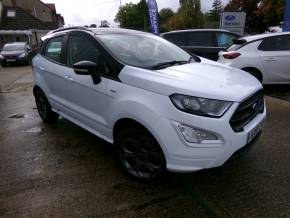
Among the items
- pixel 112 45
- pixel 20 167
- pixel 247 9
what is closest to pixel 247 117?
pixel 112 45

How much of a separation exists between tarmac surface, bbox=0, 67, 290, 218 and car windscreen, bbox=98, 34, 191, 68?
1.39 metres

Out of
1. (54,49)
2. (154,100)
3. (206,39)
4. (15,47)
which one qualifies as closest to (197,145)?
(154,100)

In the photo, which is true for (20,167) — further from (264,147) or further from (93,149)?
(264,147)

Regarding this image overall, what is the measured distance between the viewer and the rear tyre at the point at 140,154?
3449 millimetres

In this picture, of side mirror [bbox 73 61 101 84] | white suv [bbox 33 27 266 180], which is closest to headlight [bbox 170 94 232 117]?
white suv [bbox 33 27 266 180]

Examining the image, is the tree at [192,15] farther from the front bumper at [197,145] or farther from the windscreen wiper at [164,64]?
the front bumper at [197,145]

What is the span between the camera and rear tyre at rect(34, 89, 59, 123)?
588 centimetres

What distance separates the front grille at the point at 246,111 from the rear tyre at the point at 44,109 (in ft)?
11.7

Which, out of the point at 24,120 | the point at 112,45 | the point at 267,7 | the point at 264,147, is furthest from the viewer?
the point at 267,7

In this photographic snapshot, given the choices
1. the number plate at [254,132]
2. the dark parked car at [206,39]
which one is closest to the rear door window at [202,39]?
the dark parked car at [206,39]

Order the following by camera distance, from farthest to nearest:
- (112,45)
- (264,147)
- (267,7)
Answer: (267,7), (264,147), (112,45)

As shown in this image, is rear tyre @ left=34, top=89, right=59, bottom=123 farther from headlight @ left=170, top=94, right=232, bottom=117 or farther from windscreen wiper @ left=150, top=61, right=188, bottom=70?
headlight @ left=170, top=94, right=232, bottom=117

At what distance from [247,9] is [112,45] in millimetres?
43201

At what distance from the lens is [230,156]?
3.20m
